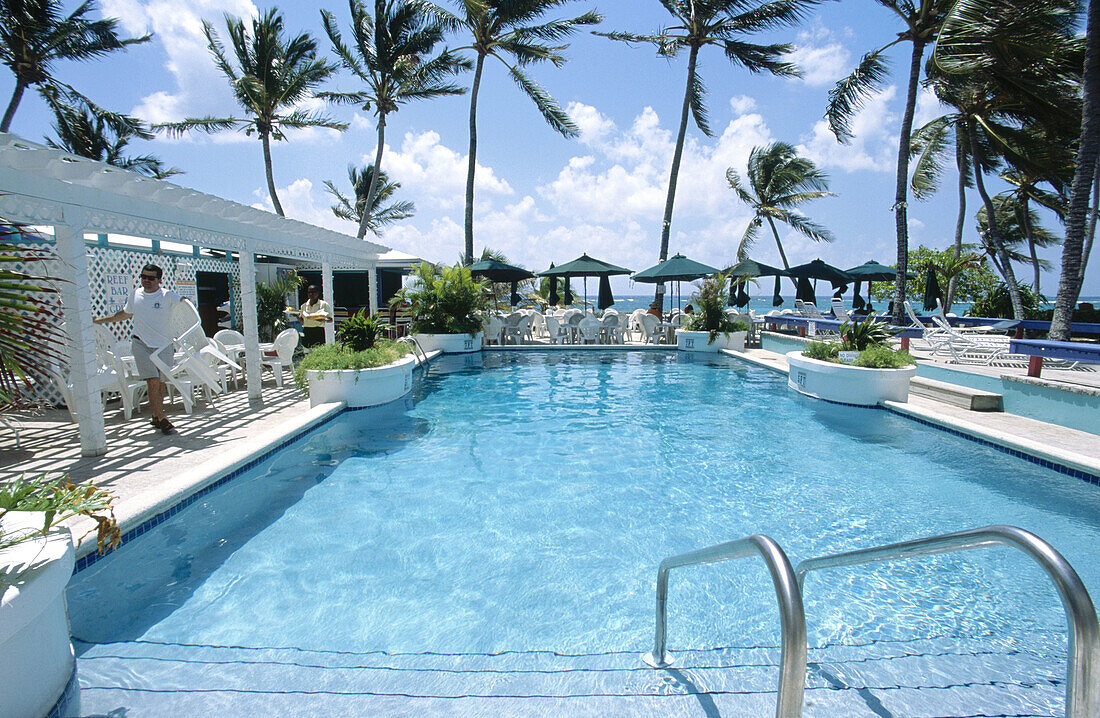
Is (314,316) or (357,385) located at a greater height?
(314,316)

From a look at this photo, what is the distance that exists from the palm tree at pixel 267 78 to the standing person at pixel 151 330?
1456 cm

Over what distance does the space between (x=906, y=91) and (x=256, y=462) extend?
47.9 ft

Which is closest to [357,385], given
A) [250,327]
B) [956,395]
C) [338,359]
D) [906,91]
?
[338,359]

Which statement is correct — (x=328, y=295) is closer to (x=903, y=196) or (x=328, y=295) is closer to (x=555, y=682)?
(x=555, y=682)

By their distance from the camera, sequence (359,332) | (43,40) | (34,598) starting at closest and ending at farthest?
(34,598) < (359,332) < (43,40)

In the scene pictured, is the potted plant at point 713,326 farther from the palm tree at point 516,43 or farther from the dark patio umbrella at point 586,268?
the palm tree at point 516,43

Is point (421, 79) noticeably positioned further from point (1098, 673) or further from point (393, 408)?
point (1098, 673)

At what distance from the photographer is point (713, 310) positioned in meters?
13.9

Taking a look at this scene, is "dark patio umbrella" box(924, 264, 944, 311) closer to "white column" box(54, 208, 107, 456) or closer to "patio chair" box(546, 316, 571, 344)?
"patio chair" box(546, 316, 571, 344)

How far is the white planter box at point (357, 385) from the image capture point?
23.0 ft

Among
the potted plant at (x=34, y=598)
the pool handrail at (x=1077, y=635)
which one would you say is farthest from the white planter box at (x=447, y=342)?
the pool handrail at (x=1077, y=635)

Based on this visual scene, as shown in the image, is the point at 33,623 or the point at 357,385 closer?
the point at 33,623

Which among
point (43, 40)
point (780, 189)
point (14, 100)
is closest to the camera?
point (14, 100)

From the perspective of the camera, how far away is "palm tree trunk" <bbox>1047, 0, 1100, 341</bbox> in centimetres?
875
